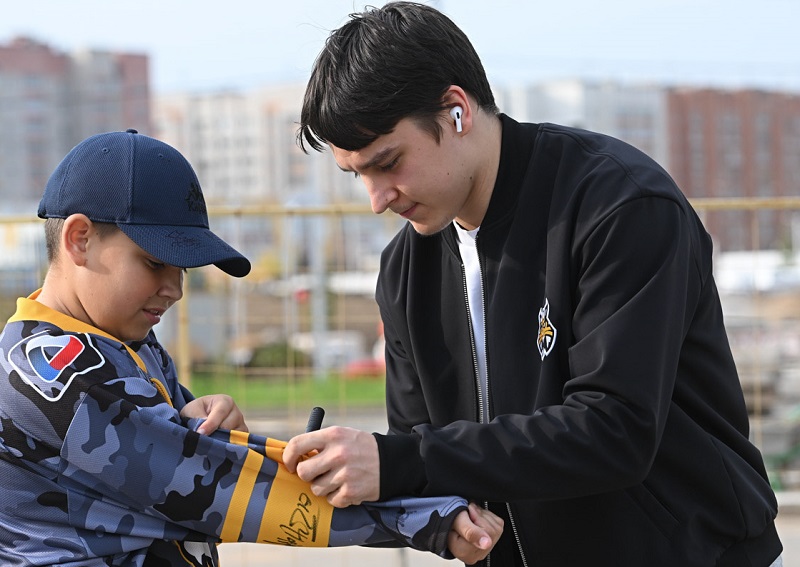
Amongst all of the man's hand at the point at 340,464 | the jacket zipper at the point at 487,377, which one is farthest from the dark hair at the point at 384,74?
the man's hand at the point at 340,464

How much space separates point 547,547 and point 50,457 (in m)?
0.98

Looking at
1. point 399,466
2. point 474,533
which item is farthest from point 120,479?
point 474,533

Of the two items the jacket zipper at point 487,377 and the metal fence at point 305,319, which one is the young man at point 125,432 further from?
the metal fence at point 305,319

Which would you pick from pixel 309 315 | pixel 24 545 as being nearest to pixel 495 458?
pixel 24 545

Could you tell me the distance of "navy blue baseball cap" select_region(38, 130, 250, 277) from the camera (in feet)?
6.55

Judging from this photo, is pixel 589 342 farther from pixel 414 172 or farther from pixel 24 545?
pixel 24 545

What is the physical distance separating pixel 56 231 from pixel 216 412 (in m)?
0.47

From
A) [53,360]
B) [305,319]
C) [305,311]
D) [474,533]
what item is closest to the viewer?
[53,360]

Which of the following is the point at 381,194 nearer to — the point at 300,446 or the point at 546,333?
the point at 546,333

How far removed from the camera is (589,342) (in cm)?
198

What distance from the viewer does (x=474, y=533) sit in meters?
2.03

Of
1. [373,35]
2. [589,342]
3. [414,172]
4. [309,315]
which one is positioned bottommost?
[309,315]

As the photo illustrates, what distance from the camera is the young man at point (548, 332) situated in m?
1.96

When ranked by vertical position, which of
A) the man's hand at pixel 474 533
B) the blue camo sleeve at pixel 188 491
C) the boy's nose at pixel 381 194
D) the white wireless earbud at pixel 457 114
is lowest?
the man's hand at pixel 474 533
